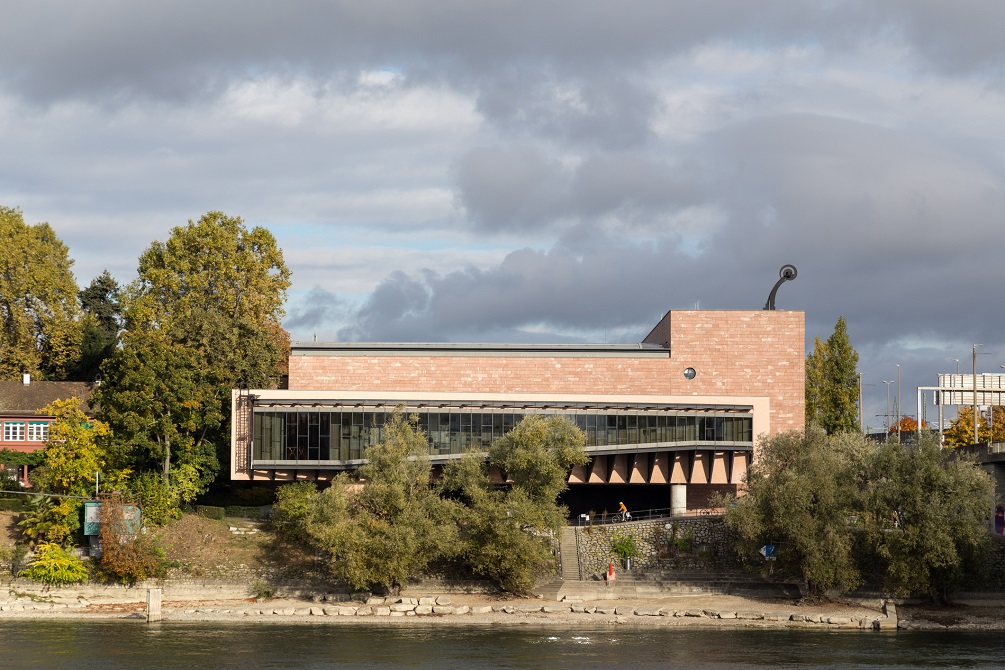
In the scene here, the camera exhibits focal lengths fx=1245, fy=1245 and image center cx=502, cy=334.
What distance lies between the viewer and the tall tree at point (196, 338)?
8606 centimetres

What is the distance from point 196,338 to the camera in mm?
96250

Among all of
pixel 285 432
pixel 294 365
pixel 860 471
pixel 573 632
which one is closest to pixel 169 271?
pixel 294 365

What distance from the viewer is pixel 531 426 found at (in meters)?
81.2

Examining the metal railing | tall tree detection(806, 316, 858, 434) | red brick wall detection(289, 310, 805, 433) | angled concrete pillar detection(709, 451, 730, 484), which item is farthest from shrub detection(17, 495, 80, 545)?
tall tree detection(806, 316, 858, 434)

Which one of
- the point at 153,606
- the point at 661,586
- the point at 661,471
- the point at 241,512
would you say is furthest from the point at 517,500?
the point at 153,606

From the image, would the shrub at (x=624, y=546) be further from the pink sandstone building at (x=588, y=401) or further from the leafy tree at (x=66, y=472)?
the leafy tree at (x=66, y=472)

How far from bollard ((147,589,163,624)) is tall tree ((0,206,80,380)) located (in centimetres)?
4339

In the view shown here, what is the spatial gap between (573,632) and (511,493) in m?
10.7

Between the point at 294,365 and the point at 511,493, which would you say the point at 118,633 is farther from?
the point at 294,365

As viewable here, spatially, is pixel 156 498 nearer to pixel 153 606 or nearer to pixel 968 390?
pixel 153 606

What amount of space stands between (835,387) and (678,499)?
21.5 meters

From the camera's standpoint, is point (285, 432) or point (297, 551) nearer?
point (297, 551)

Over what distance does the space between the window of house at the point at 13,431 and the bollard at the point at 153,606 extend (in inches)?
1430

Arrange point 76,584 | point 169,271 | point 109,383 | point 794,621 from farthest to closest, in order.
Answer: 1. point 169,271
2. point 109,383
3. point 76,584
4. point 794,621
